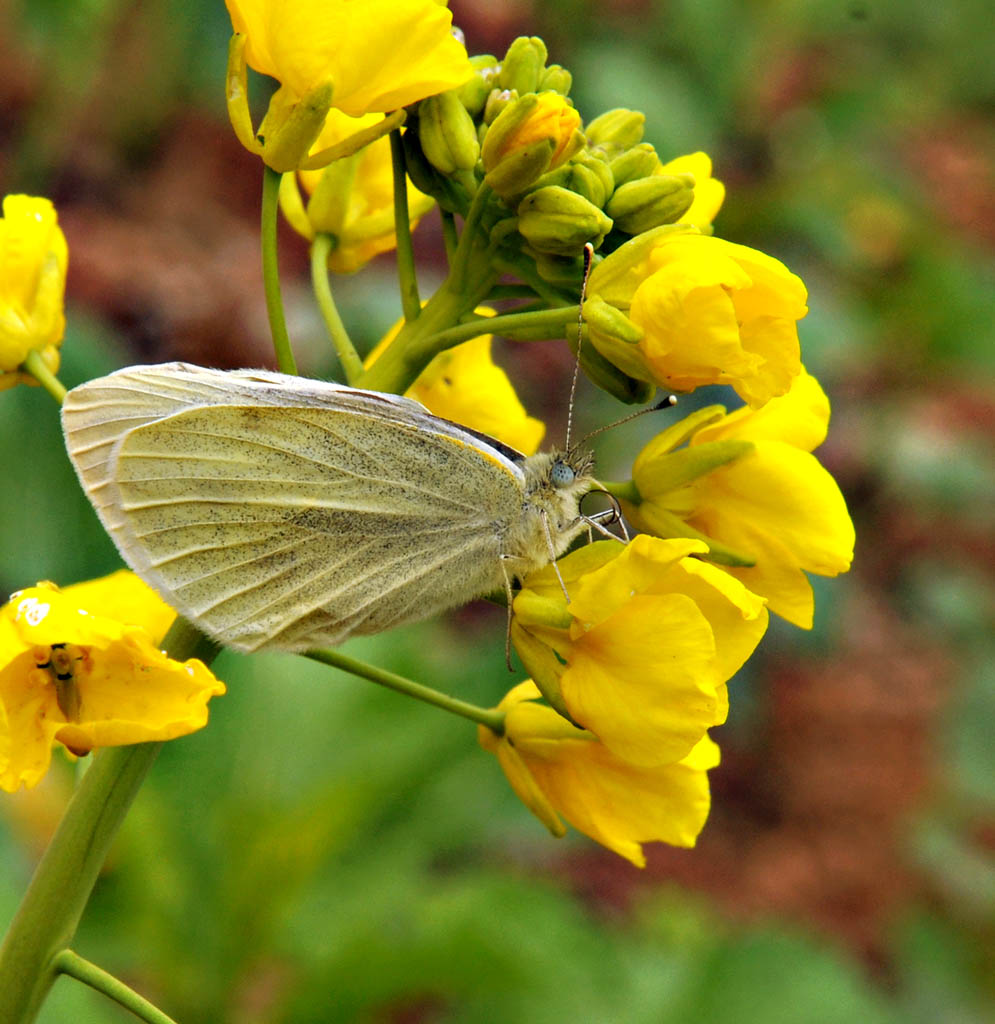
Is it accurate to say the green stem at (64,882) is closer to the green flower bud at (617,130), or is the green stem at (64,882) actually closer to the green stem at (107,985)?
the green stem at (107,985)

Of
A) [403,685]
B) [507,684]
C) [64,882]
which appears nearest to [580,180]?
[403,685]

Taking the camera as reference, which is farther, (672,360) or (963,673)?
(963,673)

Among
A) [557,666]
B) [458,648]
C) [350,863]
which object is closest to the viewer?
[557,666]

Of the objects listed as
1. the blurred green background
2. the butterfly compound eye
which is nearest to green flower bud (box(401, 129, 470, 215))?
the butterfly compound eye

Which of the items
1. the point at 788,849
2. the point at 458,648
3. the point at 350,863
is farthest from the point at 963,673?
the point at 350,863

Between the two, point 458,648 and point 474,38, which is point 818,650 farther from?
point 474,38

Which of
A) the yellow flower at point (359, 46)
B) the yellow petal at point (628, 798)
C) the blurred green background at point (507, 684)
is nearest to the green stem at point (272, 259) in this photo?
the yellow flower at point (359, 46)
